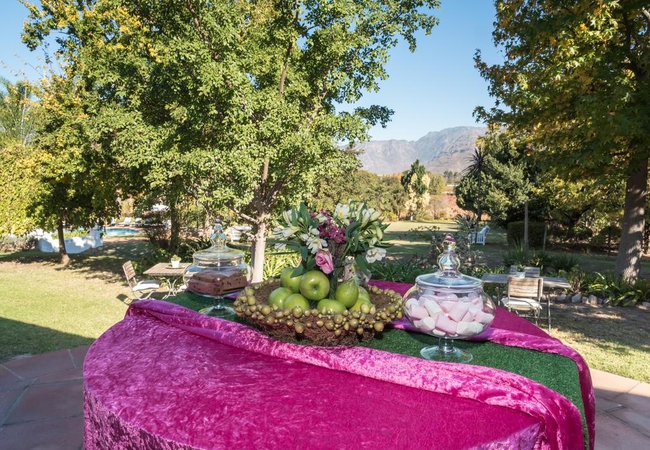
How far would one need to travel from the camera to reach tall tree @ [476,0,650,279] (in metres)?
7.78

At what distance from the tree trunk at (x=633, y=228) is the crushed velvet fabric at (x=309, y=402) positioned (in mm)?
9753

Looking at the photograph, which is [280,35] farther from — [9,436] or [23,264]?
[23,264]

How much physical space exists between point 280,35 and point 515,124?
218 inches

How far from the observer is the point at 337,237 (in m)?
2.04

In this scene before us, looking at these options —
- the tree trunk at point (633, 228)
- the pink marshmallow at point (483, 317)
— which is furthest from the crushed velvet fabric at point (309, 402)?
the tree trunk at point (633, 228)

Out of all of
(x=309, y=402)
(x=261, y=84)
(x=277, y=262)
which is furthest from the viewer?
(x=277, y=262)

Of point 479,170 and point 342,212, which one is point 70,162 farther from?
point 479,170

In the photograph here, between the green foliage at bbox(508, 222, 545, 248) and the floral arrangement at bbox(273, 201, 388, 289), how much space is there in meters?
19.4

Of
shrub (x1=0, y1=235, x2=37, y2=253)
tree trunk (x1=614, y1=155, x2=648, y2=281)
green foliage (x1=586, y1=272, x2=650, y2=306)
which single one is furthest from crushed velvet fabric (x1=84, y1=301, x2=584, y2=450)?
shrub (x1=0, y1=235, x2=37, y2=253)

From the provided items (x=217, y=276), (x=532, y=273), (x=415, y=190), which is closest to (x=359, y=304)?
(x=217, y=276)

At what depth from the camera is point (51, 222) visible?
505 inches

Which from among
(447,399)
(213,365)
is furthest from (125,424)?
(447,399)

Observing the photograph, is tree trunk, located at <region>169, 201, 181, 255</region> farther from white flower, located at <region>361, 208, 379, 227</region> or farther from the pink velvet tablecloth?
white flower, located at <region>361, 208, 379, 227</region>

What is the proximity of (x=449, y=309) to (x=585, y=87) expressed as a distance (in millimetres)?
8313
